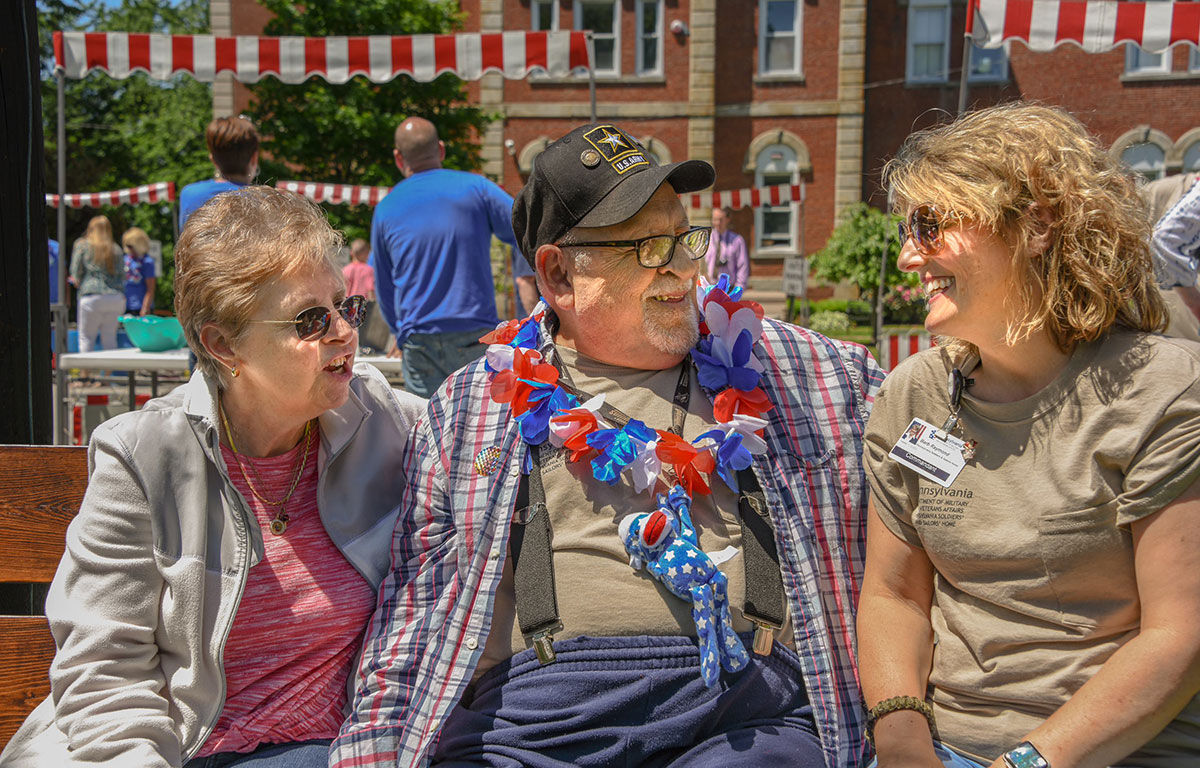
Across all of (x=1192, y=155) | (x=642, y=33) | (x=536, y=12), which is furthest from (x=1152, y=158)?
(x=536, y=12)

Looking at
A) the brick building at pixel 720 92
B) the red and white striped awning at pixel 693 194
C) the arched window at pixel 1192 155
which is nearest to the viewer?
the red and white striped awning at pixel 693 194

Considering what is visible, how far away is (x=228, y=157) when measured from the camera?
17.9 feet

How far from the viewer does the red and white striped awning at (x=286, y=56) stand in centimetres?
862

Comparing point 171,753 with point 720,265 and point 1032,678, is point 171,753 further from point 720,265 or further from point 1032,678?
point 720,265

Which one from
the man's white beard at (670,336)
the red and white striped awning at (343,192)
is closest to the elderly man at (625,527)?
the man's white beard at (670,336)

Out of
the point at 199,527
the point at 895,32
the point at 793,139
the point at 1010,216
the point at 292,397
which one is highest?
the point at 895,32

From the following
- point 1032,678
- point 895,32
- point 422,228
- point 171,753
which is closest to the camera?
point 1032,678

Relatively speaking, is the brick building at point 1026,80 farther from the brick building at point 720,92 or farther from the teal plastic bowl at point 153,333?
the teal plastic bowl at point 153,333

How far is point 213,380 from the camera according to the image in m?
2.43

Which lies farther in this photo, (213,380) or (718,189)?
(718,189)

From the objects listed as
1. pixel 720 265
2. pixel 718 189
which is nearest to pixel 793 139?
pixel 718 189

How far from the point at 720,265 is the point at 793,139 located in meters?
15.7

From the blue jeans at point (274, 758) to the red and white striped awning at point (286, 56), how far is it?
274 inches

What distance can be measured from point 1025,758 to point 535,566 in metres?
1.06
